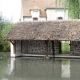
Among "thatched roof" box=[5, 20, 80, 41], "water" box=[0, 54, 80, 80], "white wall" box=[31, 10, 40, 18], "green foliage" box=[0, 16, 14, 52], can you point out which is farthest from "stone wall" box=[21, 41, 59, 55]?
"white wall" box=[31, 10, 40, 18]

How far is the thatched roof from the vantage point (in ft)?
72.3

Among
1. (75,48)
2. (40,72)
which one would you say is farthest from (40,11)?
(40,72)

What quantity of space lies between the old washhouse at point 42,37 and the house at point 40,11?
16592mm

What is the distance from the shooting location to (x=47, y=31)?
2317cm

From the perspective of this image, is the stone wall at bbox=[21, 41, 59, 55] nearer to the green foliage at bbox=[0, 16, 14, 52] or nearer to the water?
the green foliage at bbox=[0, 16, 14, 52]

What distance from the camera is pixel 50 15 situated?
42219mm

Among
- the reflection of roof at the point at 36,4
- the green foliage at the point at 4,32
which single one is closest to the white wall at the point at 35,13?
the reflection of roof at the point at 36,4

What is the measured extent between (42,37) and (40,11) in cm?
2137

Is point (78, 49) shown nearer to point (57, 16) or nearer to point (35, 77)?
point (35, 77)

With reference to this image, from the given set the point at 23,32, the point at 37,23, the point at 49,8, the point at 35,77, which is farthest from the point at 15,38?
the point at 49,8

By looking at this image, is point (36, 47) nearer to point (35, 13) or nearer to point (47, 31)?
point (47, 31)

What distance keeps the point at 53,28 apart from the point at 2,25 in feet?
43.9

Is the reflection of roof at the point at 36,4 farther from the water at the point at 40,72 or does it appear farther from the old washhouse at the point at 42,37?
the water at the point at 40,72

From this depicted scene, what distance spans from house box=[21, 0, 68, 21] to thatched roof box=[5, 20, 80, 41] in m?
16.7
